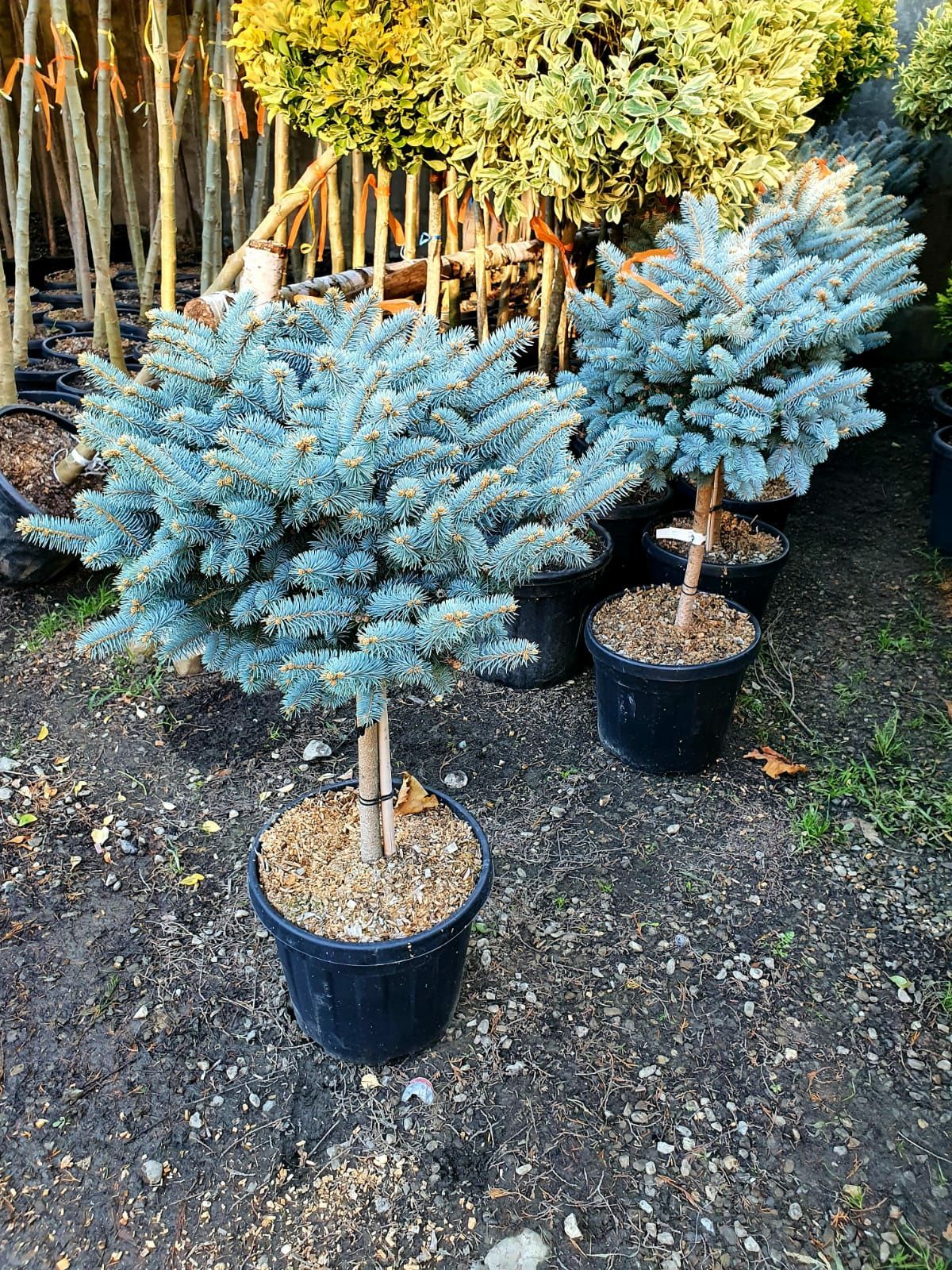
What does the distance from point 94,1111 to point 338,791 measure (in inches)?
34.1

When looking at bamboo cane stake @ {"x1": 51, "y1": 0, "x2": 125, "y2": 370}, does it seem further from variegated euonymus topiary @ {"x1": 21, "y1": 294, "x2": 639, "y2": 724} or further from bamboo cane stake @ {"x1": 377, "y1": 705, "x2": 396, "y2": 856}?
bamboo cane stake @ {"x1": 377, "y1": 705, "x2": 396, "y2": 856}

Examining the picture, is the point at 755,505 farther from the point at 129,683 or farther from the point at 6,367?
the point at 6,367

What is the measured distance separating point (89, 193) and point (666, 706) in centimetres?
299

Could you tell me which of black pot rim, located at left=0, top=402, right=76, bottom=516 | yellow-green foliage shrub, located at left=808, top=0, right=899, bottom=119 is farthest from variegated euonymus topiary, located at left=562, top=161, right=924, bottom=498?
yellow-green foliage shrub, located at left=808, top=0, right=899, bottom=119

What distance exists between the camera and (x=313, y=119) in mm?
2959

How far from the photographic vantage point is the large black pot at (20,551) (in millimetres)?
3125

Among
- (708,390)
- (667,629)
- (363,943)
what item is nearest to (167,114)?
(708,390)

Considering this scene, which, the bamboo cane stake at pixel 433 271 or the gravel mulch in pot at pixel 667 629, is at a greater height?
the bamboo cane stake at pixel 433 271

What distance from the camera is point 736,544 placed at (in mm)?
3604

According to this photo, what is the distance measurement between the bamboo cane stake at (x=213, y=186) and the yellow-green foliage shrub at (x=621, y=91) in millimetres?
1527

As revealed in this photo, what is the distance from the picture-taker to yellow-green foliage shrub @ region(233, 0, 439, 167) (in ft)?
9.02

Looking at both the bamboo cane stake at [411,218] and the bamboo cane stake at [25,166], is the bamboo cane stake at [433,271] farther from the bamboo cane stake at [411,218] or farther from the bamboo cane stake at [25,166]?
the bamboo cane stake at [25,166]

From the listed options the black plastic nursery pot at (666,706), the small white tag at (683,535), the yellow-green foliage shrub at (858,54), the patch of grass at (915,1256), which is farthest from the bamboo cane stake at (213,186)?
the patch of grass at (915,1256)

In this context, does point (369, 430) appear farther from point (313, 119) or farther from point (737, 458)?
point (313, 119)
